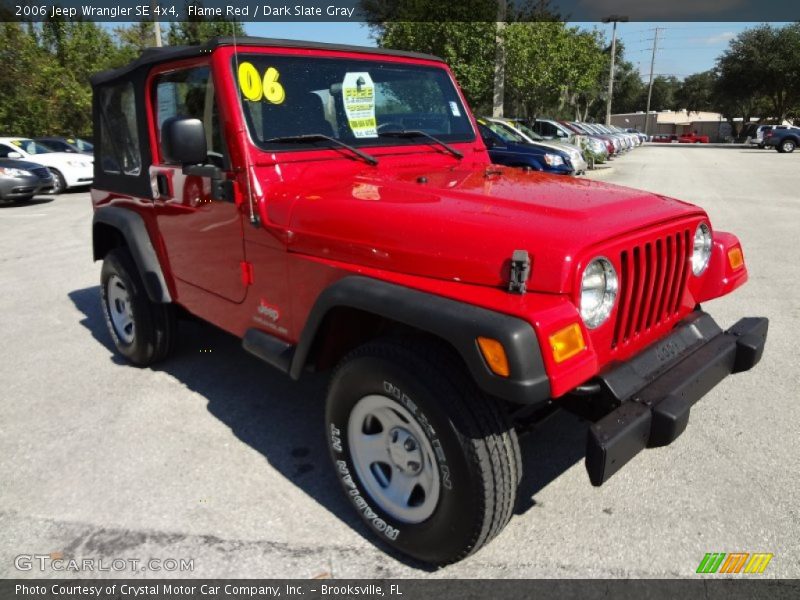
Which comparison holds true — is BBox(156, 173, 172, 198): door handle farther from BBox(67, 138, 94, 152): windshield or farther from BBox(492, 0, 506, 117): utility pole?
BBox(492, 0, 506, 117): utility pole

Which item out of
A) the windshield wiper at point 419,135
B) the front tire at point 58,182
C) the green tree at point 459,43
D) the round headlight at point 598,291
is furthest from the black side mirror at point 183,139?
the green tree at point 459,43

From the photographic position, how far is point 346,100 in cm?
303

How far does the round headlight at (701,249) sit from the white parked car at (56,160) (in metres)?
14.3

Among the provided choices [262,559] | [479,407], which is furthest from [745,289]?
[262,559]

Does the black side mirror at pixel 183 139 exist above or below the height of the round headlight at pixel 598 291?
above

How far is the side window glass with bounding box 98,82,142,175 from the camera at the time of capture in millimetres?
3598

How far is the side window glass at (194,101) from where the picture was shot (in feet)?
9.25

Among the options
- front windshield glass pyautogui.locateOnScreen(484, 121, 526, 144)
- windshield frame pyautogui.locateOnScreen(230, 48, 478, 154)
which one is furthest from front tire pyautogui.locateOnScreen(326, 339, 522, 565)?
front windshield glass pyautogui.locateOnScreen(484, 121, 526, 144)

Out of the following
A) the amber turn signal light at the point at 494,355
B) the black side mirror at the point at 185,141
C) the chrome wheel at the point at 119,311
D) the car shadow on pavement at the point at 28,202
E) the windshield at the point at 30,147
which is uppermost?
the black side mirror at the point at 185,141

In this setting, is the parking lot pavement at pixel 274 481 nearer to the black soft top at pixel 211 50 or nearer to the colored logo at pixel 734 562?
the colored logo at pixel 734 562

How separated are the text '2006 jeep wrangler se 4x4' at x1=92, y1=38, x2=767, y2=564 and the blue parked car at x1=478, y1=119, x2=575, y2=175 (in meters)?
10.6

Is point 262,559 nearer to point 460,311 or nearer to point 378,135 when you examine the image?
point 460,311

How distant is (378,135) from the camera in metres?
3.12

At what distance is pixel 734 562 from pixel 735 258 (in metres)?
1.41
